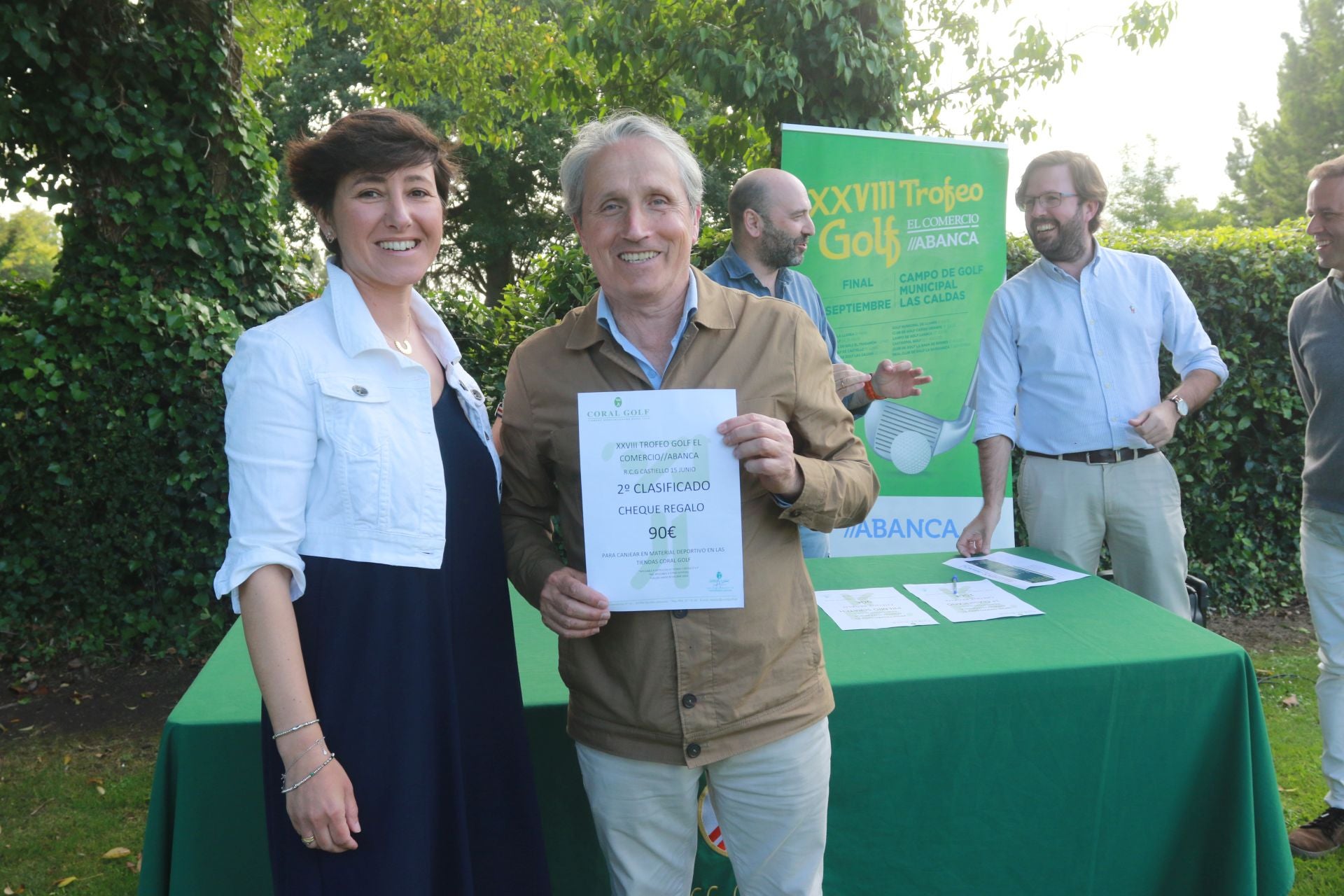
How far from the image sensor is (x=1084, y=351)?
11.0 ft

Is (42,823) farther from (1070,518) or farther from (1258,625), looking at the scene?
(1258,625)

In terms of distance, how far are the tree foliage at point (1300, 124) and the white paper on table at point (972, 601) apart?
136ft

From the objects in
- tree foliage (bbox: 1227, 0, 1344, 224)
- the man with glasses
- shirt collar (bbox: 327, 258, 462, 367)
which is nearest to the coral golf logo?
shirt collar (bbox: 327, 258, 462, 367)

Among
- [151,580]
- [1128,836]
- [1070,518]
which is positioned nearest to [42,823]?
[151,580]

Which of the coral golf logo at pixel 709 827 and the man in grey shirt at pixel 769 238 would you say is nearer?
the coral golf logo at pixel 709 827

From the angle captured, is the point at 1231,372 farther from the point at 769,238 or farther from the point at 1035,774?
the point at 1035,774

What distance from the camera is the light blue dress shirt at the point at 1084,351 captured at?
333 centimetres

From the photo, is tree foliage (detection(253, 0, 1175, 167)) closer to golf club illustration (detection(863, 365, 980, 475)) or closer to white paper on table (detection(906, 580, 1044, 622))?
golf club illustration (detection(863, 365, 980, 475))

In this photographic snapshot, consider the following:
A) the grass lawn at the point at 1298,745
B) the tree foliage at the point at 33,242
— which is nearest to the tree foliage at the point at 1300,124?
the grass lawn at the point at 1298,745

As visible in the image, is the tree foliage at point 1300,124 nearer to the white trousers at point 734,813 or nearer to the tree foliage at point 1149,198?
the tree foliage at point 1149,198

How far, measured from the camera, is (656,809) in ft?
5.50

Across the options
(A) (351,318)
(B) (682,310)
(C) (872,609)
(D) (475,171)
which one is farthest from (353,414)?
(D) (475,171)

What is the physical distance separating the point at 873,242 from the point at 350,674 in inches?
160

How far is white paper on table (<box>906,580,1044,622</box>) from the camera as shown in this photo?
8.40 feet
